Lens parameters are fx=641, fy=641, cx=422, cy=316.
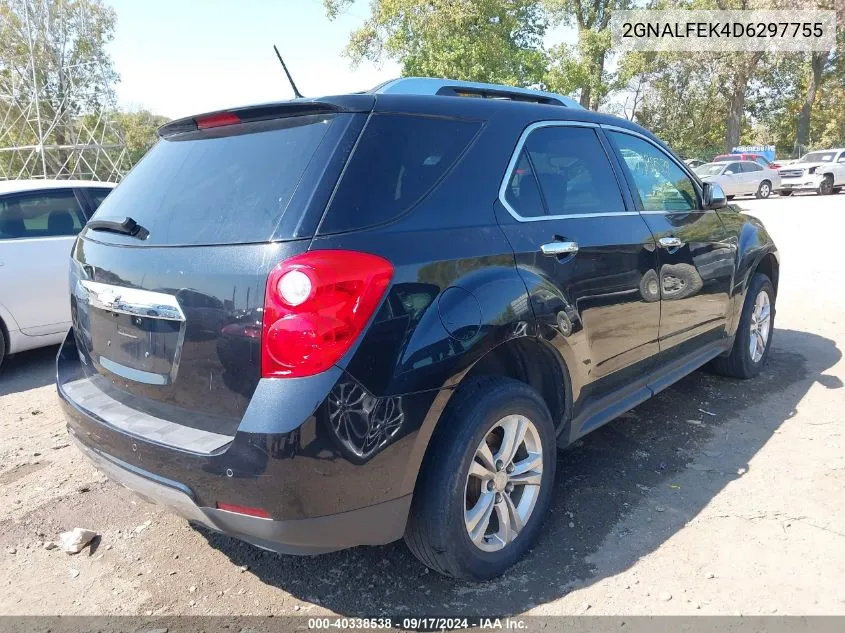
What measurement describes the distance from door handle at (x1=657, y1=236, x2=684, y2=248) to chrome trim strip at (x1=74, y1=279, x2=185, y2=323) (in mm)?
2562

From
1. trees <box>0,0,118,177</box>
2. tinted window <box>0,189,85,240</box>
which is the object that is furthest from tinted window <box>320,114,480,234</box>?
trees <box>0,0,118,177</box>

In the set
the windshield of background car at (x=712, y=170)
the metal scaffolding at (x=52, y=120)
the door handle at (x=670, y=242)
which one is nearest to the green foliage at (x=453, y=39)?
the windshield of background car at (x=712, y=170)

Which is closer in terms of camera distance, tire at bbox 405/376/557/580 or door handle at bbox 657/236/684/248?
tire at bbox 405/376/557/580

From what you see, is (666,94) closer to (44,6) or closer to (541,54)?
(541,54)

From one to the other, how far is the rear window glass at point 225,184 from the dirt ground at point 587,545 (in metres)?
1.43

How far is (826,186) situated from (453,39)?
53.2 ft

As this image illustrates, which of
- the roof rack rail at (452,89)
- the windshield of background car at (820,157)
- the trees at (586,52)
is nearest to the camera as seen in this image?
the roof rack rail at (452,89)

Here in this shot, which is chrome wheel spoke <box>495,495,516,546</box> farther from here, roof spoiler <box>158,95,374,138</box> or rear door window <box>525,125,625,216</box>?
roof spoiler <box>158,95,374,138</box>

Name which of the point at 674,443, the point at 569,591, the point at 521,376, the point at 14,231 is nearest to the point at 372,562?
the point at 569,591

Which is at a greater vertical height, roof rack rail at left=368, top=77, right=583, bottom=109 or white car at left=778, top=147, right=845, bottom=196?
roof rack rail at left=368, top=77, right=583, bottom=109

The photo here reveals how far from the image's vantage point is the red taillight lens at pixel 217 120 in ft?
8.37

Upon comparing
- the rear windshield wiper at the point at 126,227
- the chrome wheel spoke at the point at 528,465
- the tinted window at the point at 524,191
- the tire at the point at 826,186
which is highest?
the tinted window at the point at 524,191

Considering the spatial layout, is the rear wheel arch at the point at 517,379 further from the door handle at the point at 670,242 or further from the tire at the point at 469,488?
the door handle at the point at 670,242

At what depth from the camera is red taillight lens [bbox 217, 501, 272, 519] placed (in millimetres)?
2049
